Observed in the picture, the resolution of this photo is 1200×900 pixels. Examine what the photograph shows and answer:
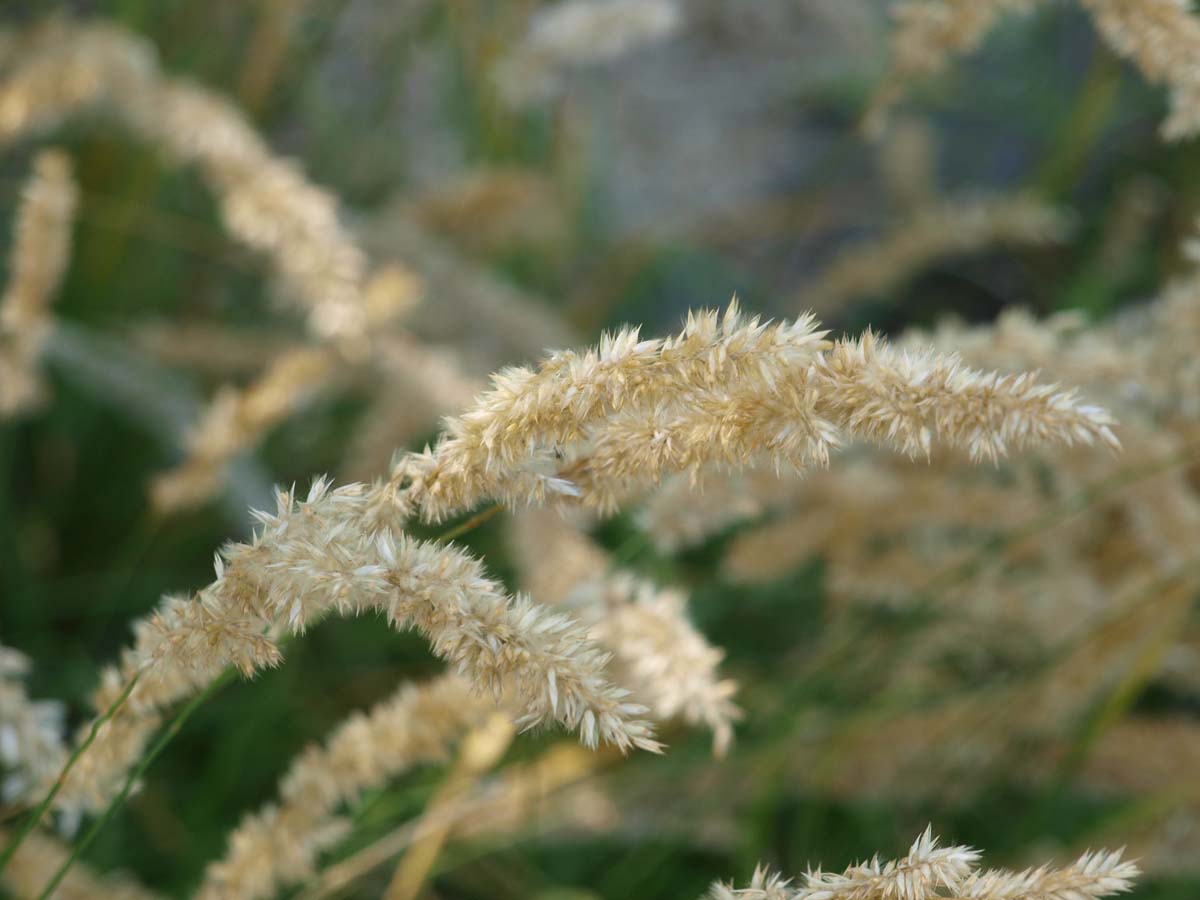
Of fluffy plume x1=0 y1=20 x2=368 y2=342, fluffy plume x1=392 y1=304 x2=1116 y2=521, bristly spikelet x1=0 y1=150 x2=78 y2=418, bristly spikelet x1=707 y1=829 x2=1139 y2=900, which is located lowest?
bristly spikelet x1=707 y1=829 x2=1139 y2=900

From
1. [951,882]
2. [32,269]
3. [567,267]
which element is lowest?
[951,882]

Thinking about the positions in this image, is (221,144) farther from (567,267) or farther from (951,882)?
(567,267)

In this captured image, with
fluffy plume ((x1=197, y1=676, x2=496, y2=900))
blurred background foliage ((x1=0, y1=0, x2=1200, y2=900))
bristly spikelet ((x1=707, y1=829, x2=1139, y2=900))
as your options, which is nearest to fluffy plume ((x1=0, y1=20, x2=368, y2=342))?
blurred background foliage ((x1=0, y1=0, x2=1200, y2=900))

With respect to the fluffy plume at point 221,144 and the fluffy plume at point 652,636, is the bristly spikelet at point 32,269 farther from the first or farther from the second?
the fluffy plume at point 652,636

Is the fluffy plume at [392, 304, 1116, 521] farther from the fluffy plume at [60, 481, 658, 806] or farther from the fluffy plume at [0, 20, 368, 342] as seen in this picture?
the fluffy plume at [0, 20, 368, 342]

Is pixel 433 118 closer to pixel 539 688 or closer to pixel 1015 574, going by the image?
pixel 1015 574

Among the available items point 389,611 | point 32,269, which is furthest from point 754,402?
point 32,269

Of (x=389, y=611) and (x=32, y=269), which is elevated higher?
(x=32, y=269)

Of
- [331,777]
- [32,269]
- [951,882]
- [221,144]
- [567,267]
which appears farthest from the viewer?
[567,267]
